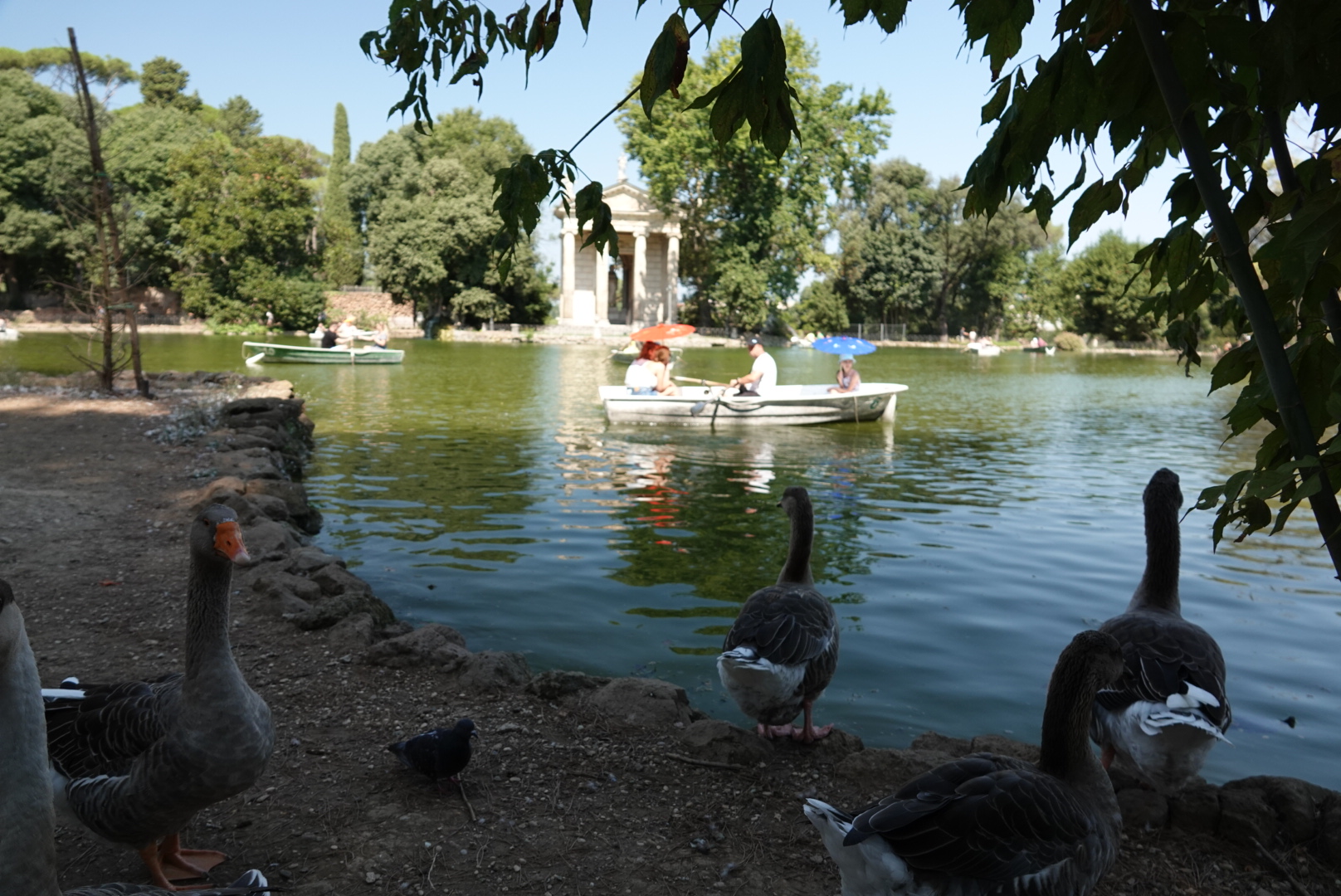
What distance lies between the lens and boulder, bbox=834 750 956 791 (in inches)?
177

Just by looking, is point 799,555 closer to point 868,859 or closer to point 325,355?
point 868,859

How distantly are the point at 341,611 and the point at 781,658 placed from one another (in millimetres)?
3269

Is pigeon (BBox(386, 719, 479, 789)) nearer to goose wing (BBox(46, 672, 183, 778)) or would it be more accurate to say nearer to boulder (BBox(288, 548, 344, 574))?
goose wing (BBox(46, 672, 183, 778))

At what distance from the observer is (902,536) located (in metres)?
11.4

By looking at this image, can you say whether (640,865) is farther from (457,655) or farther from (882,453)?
(882,453)

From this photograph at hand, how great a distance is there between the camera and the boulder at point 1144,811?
4.17 meters

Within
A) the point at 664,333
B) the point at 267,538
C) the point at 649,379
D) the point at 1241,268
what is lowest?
the point at 267,538

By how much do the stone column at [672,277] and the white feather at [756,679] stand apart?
6499cm

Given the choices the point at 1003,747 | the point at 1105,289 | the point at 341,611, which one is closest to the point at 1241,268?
the point at 1003,747

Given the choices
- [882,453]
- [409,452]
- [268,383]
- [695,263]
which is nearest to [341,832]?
[409,452]

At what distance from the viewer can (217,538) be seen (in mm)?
3824

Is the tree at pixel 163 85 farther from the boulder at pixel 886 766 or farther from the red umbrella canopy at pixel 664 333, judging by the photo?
the boulder at pixel 886 766

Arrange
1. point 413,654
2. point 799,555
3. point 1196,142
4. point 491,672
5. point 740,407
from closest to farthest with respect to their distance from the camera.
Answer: point 1196,142 < point 491,672 < point 413,654 < point 799,555 < point 740,407

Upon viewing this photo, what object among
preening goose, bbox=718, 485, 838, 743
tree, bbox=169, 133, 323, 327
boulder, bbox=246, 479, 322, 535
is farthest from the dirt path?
tree, bbox=169, 133, 323, 327
